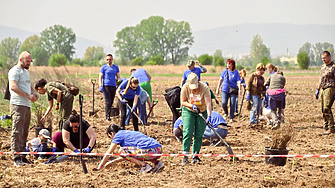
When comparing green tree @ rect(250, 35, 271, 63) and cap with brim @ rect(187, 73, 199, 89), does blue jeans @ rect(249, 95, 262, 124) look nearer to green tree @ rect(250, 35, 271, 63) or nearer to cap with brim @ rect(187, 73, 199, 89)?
cap with brim @ rect(187, 73, 199, 89)

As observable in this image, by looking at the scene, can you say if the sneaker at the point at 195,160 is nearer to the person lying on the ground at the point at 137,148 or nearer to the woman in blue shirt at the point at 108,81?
the person lying on the ground at the point at 137,148

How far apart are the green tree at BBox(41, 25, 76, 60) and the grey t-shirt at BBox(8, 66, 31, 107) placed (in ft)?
393

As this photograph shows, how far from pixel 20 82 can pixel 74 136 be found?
4.34 feet

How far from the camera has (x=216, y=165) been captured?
281 inches

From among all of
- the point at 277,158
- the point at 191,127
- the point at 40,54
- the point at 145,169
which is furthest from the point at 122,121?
the point at 40,54

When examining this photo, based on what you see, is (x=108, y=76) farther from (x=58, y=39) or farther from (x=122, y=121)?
(x=58, y=39)

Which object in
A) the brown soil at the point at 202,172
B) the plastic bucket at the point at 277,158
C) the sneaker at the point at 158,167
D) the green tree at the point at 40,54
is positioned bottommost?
the brown soil at the point at 202,172

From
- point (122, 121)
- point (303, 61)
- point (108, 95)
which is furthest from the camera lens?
point (303, 61)

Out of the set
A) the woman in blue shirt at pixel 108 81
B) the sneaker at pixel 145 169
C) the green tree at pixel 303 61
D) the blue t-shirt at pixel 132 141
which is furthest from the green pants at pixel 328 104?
the green tree at pixel 303 61

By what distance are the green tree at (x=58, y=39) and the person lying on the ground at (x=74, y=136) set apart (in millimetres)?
119584

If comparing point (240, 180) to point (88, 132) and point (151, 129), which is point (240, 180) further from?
point (151, 129)

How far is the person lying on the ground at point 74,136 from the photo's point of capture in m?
7.39

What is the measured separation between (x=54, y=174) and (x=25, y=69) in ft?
6.09

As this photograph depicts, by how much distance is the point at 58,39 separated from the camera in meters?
125
